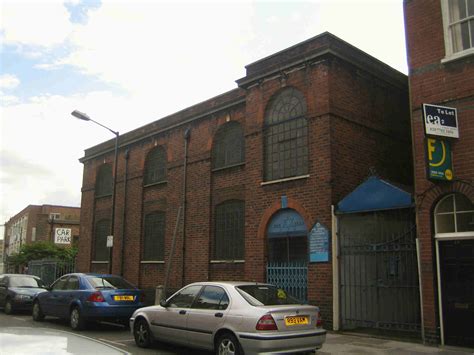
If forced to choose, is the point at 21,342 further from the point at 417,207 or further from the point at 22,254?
the point at 22,254

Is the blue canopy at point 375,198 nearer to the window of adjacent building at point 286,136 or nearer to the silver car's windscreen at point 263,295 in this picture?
the window of adjacent building at point 286,136

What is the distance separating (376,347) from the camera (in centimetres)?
987

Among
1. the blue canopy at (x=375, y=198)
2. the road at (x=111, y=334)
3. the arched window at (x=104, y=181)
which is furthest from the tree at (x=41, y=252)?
the blue canopy at (x=375, y=198)

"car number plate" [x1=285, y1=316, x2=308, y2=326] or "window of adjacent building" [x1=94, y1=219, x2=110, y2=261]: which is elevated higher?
"window of adjacent building" [x1=94, y1=219, x2=110, y2=261]

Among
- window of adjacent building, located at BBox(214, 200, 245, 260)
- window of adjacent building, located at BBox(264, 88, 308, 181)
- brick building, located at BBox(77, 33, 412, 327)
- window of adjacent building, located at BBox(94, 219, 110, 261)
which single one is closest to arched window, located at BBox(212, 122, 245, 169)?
brick building, located at BBox(77, 33, 412, 327)

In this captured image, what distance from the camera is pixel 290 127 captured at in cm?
1438

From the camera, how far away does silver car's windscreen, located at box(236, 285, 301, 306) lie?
8.27 meters

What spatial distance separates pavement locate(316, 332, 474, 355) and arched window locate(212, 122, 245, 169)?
7578 mm

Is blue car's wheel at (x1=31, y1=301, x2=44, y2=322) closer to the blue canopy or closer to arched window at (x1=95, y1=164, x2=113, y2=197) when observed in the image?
the blue canopy

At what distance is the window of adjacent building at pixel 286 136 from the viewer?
45.9 feet

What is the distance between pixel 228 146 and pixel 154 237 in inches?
→ 217

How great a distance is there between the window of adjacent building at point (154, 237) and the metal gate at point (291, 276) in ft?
21.8

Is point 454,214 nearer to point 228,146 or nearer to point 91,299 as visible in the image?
point 91,299

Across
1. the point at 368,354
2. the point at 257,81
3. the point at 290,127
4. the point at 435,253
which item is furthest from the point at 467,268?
the point at 257,81
